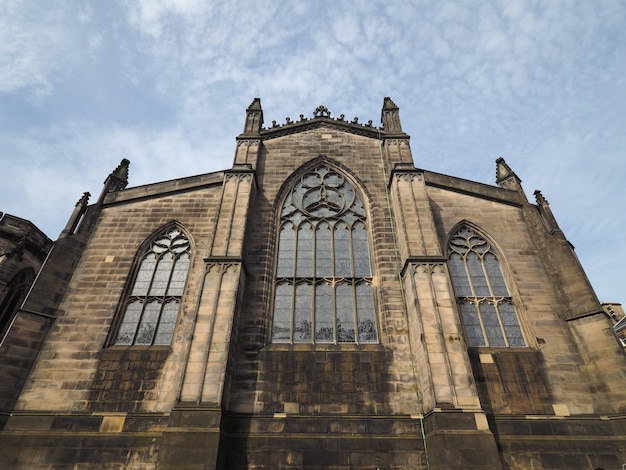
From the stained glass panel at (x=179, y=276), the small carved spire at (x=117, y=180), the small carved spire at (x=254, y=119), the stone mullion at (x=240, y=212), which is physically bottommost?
the stained glass panel at (x=179, y=276)

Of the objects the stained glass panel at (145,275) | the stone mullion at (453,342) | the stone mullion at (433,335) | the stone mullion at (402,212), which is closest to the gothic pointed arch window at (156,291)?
the stained glass panel at (145,275)

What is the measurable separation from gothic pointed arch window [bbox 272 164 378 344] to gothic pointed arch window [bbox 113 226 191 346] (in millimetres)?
2939

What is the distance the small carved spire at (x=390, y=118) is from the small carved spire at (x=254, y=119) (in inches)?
194

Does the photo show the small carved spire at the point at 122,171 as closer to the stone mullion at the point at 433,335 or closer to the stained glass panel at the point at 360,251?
the stained glass panel at the point at 360,251

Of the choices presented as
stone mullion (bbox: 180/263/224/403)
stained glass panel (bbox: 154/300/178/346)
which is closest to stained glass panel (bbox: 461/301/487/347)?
stone mullion (bbox: 180/263/224/403)

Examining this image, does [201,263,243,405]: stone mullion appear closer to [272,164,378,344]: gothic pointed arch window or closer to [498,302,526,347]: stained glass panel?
[272,164,378,344]: gothic pointed arch window

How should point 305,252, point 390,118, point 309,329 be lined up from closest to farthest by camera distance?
point 309,329, point 305,252, point 390,118

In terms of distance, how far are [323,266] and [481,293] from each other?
4686mm

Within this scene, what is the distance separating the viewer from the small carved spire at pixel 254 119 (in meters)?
14.2

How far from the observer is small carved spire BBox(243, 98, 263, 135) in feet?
46.7

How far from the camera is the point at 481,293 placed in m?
10.7

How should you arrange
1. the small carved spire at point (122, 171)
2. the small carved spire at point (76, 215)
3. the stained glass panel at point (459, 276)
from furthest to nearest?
1. the small carved spire at point (122, 171)
2. the small carved spire at point (76, 215)
3. the stained glass panel at point (459, 276)

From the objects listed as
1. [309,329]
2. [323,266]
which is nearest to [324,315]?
[309,329]

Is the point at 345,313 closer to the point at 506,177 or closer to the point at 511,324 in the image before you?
the point at 511,324
